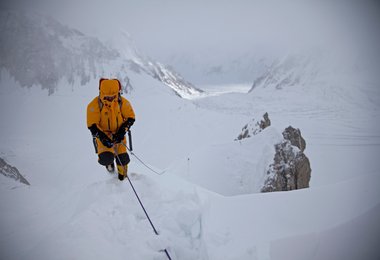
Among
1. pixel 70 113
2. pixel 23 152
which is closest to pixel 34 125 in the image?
pixel 70 113

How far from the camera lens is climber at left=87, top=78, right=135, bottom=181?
4809mm

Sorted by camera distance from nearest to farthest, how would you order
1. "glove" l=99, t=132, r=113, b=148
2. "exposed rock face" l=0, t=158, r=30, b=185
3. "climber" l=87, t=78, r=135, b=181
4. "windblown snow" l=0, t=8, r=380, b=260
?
"windblown snow" l=0, t=8, r=380, b=260 → "climber" l=87, t=78, r=135, b=181 → "glove" l=99, t=132, r=113, b=148 → "exposed rock face" l=0, t=158, r=30, b=185

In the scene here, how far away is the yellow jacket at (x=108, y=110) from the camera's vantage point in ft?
15.6

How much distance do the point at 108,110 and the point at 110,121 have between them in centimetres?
31

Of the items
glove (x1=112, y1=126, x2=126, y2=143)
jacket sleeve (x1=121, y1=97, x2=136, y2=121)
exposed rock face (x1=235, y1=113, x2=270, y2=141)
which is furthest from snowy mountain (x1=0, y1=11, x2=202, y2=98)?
glove (x1=112, y1=126, x2=126, y2=143)

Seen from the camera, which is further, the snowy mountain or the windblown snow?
the snowy mountain

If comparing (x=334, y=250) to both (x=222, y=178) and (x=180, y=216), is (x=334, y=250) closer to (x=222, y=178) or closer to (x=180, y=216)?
(x=180, y=216)

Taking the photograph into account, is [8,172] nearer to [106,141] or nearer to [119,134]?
[106,141]

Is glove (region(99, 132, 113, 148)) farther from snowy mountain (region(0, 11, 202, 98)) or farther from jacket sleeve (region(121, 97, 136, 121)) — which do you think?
snowy mountain (region(0, 11, 202, 98))

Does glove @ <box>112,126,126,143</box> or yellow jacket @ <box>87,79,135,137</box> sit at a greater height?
yellow jacket @ <box>87,79,135,137</box>

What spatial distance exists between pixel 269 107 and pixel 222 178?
6343cm

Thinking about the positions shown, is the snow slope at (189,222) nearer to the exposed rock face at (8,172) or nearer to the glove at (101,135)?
the glove at (101,135)

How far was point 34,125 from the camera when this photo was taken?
111ft

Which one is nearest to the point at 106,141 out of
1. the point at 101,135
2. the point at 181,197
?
the point at 101,135
